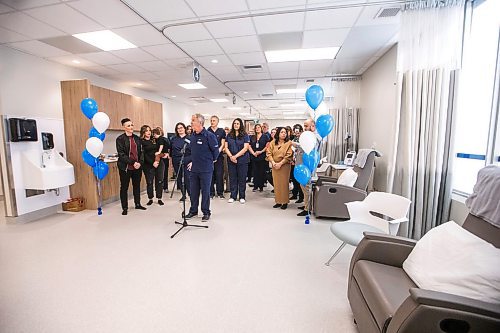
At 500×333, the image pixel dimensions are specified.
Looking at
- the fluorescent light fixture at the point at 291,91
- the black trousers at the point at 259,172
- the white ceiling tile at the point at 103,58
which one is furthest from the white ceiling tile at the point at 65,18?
the fluorescent light fixture at the point at 291,91

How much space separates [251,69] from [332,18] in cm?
240

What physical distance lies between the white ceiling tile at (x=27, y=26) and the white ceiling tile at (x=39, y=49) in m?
0.33

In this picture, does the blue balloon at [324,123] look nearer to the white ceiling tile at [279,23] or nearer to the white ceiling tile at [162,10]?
the white ceiling tile at [279,23]

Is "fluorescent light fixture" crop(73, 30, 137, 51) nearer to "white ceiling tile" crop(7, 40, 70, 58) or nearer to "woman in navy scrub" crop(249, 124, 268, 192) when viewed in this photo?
"white ceiling tile" crop(7, 40, 70, 58)

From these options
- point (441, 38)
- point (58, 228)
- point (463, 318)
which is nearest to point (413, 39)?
point (441, 38)

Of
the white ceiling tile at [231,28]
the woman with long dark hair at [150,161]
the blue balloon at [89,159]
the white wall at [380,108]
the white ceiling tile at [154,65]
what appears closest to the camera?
the white ceiling tile at [231,28]

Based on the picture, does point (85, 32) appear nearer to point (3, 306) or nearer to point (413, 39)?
point (3, 306)

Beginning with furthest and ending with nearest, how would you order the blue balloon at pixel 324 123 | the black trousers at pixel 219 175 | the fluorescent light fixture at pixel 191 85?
the fluorescent light fixture at pixel 191 85 → the black trousers at pixel 219 175 → the blue balloon at pixel 324 123

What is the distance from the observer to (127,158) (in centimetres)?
417

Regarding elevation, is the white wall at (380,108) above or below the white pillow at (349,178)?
above

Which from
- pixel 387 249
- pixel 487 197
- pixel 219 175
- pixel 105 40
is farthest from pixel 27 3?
pixel 487 197

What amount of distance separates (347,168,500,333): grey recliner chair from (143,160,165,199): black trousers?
405 cm

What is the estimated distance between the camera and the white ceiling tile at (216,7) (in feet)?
8.95

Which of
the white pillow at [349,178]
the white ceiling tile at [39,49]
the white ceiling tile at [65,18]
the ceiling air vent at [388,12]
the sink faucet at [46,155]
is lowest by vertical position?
the white pillow at [349,178]
